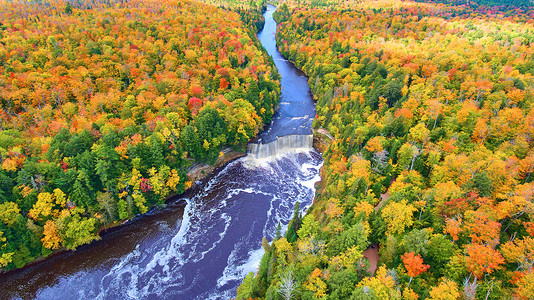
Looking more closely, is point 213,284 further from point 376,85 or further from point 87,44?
point 87,44

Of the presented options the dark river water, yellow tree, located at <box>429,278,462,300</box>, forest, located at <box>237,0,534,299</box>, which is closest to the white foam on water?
the dark river water

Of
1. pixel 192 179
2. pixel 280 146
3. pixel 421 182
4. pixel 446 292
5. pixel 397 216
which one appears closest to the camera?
pixel 446 292

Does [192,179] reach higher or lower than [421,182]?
lower

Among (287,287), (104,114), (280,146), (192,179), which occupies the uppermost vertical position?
(104,114)

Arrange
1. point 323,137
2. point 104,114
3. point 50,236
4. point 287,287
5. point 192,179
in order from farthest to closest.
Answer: point 323,137, point 192,179, point 104,114, point 50,236, point 287,287

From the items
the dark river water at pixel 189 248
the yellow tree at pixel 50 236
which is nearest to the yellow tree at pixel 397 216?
the dark river water at pixel 189 248

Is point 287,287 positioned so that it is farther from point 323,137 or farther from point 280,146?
point 323,137

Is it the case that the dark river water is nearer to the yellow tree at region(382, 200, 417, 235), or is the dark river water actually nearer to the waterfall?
the waterfall

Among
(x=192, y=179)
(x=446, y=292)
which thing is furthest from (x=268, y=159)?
(x=446, y=292)
